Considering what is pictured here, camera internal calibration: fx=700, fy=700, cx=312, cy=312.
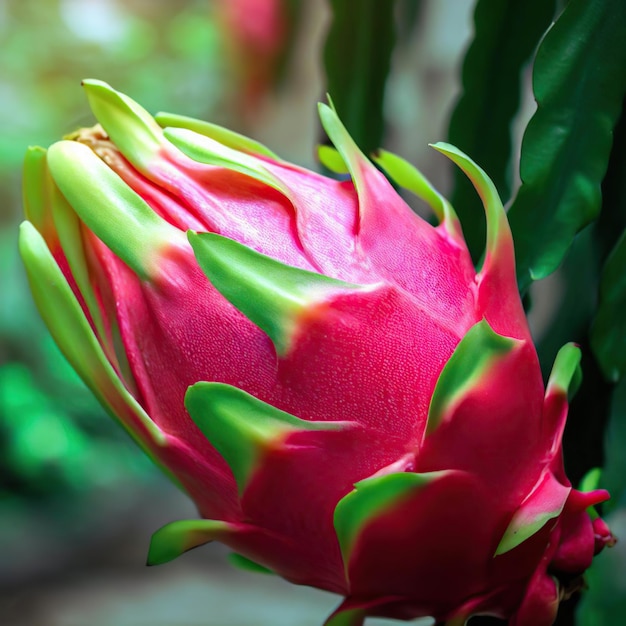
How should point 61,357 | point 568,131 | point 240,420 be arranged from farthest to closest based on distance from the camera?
1. point 61,357
2. point 568,131
3. point 240,420

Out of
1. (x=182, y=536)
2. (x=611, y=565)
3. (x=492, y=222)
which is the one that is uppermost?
(x=492, y=222)

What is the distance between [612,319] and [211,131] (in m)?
0.21

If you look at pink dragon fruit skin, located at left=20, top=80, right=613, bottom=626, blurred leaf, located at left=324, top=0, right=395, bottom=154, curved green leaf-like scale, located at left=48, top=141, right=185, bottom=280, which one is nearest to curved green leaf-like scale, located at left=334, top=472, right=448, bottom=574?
pink dragon fruit skin, located at left=20, top=80, right=613, bottom=626

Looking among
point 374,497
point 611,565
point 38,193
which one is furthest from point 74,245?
point 611,565

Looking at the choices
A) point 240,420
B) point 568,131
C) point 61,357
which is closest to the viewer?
point 240,420

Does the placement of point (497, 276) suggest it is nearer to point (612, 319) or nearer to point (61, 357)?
point (612, 319)

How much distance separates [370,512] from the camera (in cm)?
23

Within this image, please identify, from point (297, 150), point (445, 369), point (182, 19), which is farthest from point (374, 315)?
point (182, 19)

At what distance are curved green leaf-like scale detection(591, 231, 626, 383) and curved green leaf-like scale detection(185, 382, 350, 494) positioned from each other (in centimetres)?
18

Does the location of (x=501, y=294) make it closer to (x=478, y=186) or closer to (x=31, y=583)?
(x=478, y=186)

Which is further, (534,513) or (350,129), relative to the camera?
(350,129)

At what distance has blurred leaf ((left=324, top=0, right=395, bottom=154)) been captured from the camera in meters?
0.41

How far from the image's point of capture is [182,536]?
0.28m

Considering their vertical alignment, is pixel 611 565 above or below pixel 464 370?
below
